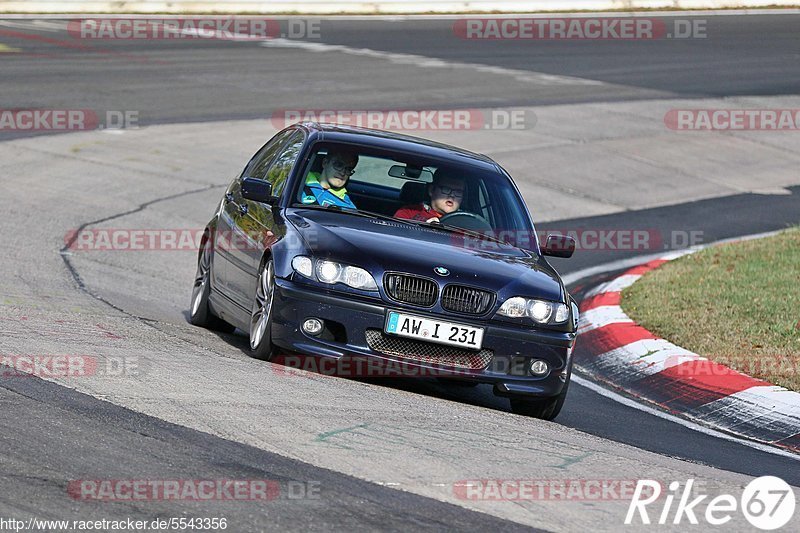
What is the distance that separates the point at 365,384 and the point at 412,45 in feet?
71.8

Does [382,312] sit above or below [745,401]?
above

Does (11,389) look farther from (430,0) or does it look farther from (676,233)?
(430,0)

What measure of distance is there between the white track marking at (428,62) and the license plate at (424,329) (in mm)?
17633

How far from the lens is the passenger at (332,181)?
878 cm

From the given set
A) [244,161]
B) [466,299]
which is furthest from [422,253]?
[244,161]

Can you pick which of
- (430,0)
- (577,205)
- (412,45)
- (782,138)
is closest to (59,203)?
(577,205)

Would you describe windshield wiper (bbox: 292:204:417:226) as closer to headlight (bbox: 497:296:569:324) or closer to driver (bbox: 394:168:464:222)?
driver (bbox: 394:168:464:222)

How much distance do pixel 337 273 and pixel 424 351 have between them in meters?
0.64

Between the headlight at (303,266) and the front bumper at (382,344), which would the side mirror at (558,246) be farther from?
the headlight at (303,266)

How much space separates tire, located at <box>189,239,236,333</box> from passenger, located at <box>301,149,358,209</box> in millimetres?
1172

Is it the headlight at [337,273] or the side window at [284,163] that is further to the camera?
the side window at [284,163]

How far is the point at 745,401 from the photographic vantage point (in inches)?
344

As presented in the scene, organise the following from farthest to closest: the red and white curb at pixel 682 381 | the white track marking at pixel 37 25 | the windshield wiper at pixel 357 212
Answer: the white track marking at pixel 37 25 → the windshield wiper at pixel 357 212 → the red and white curb at pixel 682 381

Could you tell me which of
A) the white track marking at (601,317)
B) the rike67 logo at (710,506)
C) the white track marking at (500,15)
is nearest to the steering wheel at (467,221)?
the white track marking at (601,317)
